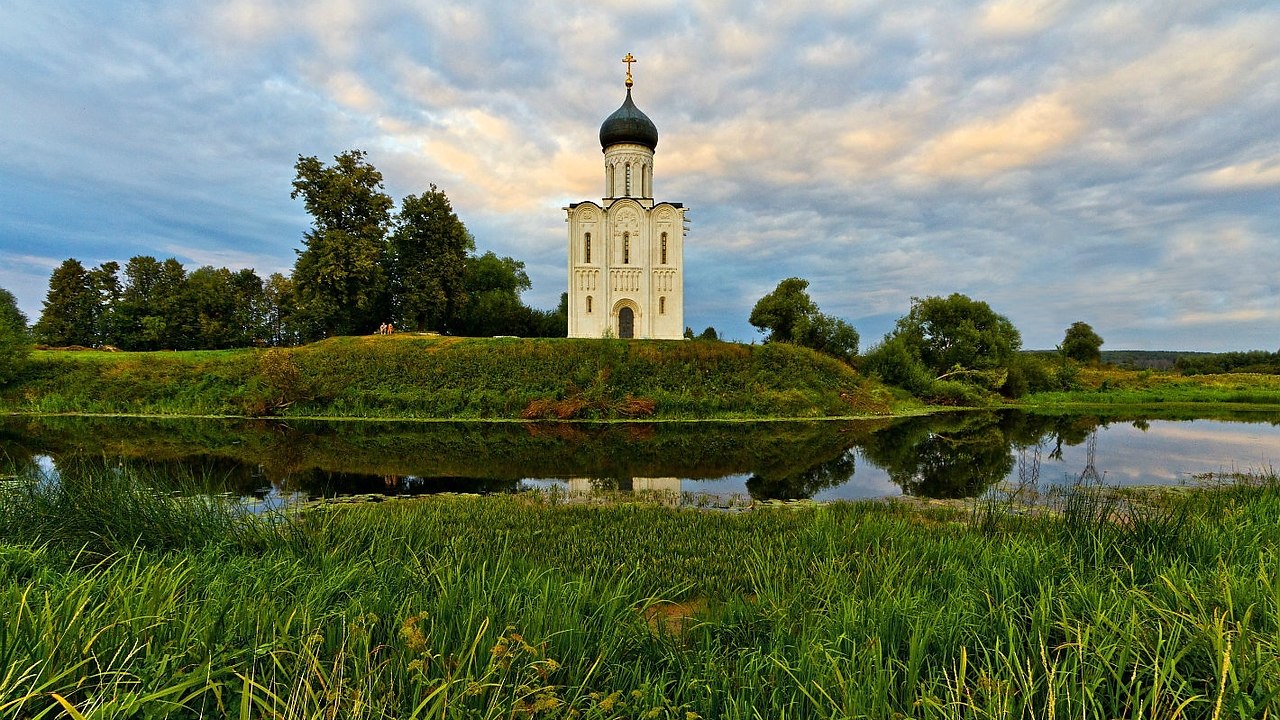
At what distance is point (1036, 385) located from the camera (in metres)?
39.7

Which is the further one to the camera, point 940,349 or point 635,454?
point 940,349

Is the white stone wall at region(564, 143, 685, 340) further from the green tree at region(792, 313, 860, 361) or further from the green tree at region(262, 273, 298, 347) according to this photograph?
the green tree at region(262, 273, 298, 347)

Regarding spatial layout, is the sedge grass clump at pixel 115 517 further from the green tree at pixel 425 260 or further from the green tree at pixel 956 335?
the green tree at pixel 956 335

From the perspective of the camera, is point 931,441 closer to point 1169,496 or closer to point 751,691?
point 1169,496

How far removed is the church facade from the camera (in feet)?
126

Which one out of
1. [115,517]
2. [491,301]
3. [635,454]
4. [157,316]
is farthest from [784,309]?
[157,316]

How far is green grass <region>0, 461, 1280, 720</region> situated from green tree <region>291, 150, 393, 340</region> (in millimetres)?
28085

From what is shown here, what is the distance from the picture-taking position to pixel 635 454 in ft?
49.5

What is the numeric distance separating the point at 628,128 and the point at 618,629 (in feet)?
130

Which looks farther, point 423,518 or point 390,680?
point 423,518

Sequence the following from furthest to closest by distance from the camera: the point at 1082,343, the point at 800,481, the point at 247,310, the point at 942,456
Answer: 1. the point at 1082,343
2. the point at 247,310
3. the point at 942,456
4. the point at 800,481

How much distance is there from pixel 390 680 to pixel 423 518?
212 inches

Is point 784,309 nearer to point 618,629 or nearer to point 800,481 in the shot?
point 800,481

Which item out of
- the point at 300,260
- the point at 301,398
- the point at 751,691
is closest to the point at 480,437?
the point at 301,398
